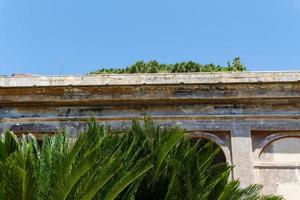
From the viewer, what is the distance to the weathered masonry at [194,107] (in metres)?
10.2

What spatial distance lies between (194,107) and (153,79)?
0.98 metres

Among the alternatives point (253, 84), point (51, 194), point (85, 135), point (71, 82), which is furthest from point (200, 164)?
point (71, 82)

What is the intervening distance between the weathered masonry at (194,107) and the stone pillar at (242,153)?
2 cm

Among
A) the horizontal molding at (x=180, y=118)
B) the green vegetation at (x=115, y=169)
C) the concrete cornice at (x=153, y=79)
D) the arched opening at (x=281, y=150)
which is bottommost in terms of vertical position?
the green vegetation at (x=115, y=169)

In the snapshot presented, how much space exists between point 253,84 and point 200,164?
133 inches

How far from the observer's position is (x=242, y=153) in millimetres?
10148

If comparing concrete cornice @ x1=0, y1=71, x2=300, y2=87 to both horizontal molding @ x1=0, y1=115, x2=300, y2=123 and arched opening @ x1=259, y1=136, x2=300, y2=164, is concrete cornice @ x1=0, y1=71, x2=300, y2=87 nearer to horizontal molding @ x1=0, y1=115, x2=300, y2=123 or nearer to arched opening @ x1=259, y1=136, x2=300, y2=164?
horizontal molding @ x1=0, y1=115, x2=300, y2=123

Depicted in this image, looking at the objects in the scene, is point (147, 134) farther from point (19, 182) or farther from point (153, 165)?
point (19, 182)

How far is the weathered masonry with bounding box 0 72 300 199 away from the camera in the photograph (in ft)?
33.6

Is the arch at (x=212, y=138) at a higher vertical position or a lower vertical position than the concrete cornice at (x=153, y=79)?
lower

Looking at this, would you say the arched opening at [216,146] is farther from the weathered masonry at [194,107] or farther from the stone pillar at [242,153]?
the stone pillar at [242,153]

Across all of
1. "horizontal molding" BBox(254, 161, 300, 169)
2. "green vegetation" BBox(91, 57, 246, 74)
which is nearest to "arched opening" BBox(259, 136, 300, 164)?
"horizontal molding" BBox(254, 161, 300, 169)

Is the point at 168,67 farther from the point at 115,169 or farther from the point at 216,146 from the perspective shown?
the point at 115,169

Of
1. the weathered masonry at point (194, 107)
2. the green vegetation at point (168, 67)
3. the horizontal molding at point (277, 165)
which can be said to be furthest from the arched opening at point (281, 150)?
the green vegetation at point (168, 67)
